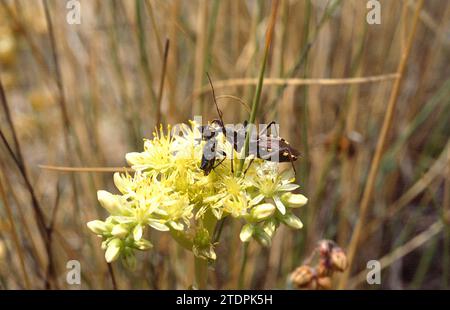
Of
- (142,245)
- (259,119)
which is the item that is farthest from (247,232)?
(259,119)

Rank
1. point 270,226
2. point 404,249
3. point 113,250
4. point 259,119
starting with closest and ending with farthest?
point 113,250 → point 270,226 → point 259,119 → point 404,249

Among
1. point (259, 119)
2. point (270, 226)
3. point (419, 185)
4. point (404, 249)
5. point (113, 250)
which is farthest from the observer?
point (419, 185)

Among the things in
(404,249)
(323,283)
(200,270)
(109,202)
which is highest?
(109,202)

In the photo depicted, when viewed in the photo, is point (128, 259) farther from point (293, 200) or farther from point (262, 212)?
point (293, 200)

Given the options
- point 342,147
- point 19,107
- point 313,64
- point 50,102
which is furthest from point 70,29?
point 342,147

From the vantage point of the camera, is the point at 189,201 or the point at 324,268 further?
the point at 324,268
